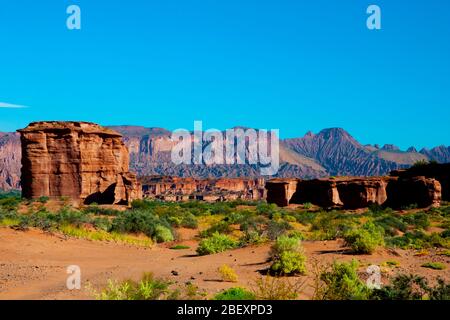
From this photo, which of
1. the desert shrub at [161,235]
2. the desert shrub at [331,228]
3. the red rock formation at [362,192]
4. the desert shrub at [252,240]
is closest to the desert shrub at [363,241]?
the desert shrub at [331,228]

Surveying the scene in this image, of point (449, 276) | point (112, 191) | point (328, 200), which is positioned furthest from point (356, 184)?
point (449, 276)

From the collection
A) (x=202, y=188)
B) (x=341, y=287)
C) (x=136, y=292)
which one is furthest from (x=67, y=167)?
(x=202, y=188)

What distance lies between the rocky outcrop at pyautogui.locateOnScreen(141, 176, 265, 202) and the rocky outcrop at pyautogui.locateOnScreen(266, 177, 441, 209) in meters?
58.1

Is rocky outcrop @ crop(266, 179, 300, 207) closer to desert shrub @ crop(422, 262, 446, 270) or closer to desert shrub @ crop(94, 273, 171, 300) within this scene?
desert shrub @ crop(422, 262, 446, 270)

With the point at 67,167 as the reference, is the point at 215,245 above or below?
below

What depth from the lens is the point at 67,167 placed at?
1836 inches

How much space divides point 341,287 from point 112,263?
7769 millimetres

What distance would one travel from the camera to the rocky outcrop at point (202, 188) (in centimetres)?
12156

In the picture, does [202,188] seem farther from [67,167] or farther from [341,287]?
[341,287]

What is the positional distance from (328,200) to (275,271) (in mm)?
45468

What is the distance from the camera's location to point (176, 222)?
30.4m

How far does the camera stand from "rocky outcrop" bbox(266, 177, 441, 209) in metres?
48.2
